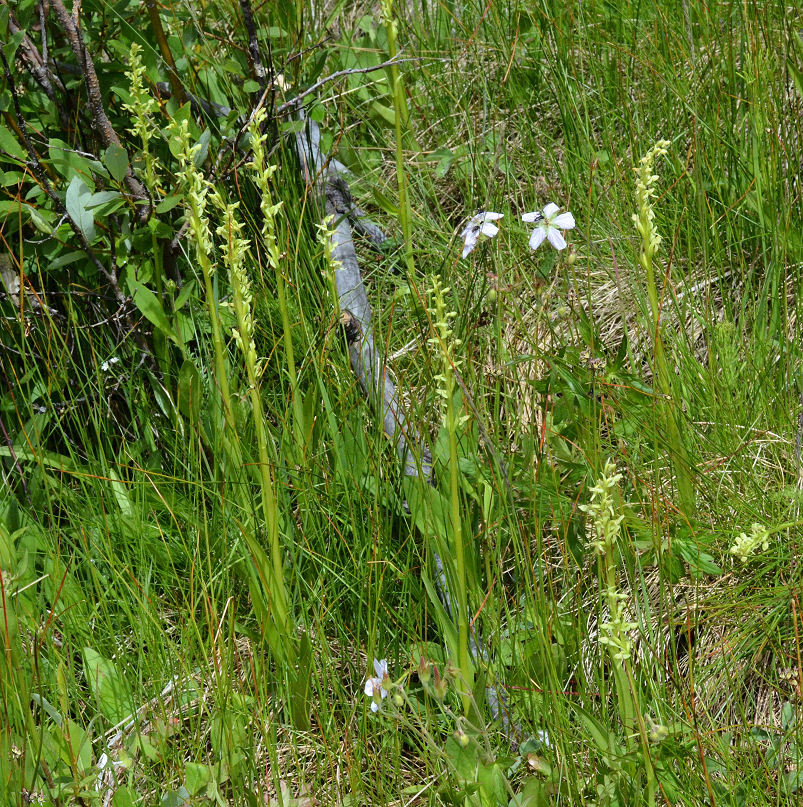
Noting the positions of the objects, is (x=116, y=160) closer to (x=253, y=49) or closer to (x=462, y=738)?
(x=253, y=49)

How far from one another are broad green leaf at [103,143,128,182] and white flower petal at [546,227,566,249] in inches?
37.8

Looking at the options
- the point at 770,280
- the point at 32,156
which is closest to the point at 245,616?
the point at 32,156

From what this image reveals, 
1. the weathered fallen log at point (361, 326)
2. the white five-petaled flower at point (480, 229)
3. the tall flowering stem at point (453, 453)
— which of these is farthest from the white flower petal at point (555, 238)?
the tall flowering stem at point (453, 453)

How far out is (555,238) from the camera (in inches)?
69.7

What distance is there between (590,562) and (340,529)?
1.67 feet

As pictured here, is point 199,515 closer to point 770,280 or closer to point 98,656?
point 98,656

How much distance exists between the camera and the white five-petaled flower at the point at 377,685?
53.3 inches

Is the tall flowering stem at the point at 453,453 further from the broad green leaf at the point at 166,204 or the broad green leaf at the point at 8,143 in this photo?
the broad green leaf at the point at 8,143

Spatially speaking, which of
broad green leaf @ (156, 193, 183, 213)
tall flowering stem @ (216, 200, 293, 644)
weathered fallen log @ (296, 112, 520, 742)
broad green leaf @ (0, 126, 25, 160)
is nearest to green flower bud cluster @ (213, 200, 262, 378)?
tall flowering stem @ (216, 200, 293, 644)

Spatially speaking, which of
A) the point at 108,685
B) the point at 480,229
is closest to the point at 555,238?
the point at 480,229

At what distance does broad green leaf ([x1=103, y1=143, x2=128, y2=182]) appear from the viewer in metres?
1.97

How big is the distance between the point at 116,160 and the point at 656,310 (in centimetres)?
122

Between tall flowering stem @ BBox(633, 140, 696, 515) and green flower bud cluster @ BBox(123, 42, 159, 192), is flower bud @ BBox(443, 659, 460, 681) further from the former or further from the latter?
green flower bud cluster @ BBox(123, 42, 159, 192)

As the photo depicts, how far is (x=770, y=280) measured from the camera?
82.5 inches
